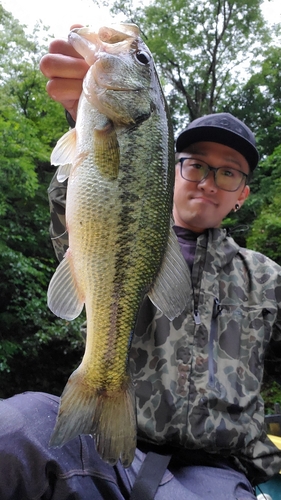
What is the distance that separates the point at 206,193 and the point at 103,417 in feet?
4.97

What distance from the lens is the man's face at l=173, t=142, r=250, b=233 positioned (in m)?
2.58

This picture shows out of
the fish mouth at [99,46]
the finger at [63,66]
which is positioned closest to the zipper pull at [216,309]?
the fish mouth at [99,46]

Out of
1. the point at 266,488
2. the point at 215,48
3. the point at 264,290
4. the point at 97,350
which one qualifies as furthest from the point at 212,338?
the point at 215,48

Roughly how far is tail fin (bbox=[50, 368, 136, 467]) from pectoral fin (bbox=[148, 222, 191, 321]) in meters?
0.34

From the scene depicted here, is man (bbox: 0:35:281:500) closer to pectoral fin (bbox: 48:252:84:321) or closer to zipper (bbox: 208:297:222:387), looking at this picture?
zipper (bbox: 208:297:222:387)

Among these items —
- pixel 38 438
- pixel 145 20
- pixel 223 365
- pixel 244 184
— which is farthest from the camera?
pixel 145 20

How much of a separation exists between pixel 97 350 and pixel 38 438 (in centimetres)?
49

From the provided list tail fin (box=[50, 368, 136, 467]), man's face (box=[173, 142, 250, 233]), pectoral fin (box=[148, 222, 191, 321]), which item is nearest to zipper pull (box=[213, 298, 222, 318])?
man's face (box=[173, 142, 250, 233])

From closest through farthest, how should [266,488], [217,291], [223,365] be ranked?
[223,365], [217,291], [266,488]

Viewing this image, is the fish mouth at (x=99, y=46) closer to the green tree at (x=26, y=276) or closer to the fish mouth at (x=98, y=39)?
the fish mouth at (x=98, y=39)

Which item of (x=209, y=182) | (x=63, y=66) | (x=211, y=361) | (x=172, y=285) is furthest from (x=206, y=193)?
(x=63, y=66)

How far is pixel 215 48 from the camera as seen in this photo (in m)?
15.0

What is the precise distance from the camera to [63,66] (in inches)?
64.1

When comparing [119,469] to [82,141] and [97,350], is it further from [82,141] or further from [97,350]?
[82,141]
